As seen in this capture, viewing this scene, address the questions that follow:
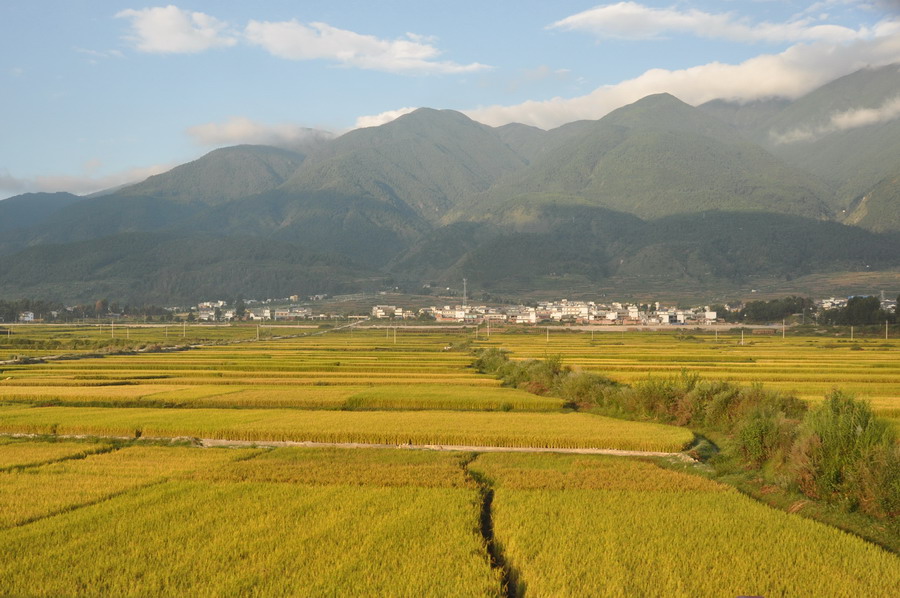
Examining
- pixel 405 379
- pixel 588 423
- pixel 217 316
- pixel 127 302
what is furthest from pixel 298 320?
pixel 588 423

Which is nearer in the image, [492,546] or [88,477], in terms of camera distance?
[492,546]

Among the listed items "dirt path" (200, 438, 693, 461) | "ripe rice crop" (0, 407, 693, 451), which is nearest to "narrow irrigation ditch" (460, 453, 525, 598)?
"dirt path" (200, 438, 693, 461)

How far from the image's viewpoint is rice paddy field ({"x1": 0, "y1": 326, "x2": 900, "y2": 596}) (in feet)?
33.2

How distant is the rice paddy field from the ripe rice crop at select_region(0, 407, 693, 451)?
2.8 inches

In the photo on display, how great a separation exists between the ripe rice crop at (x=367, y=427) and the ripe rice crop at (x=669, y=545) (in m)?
6.18

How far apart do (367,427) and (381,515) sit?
11.2 meters

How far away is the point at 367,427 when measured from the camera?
2445 cm

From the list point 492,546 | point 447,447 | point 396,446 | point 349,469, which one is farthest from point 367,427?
point 492,546

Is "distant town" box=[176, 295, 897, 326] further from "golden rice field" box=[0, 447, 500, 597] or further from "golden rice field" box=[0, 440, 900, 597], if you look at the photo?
"golden rice field" box=[0, 447, 500, 597]

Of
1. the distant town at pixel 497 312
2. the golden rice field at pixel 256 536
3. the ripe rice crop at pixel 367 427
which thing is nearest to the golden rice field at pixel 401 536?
the golden rice field at pixel 256 536

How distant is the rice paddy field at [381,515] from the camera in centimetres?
1013

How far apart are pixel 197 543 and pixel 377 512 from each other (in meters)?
3.20

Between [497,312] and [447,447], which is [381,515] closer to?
[447,447]

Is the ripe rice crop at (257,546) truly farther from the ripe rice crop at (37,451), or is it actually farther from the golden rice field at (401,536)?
the ripe rice crop at (37,451)
